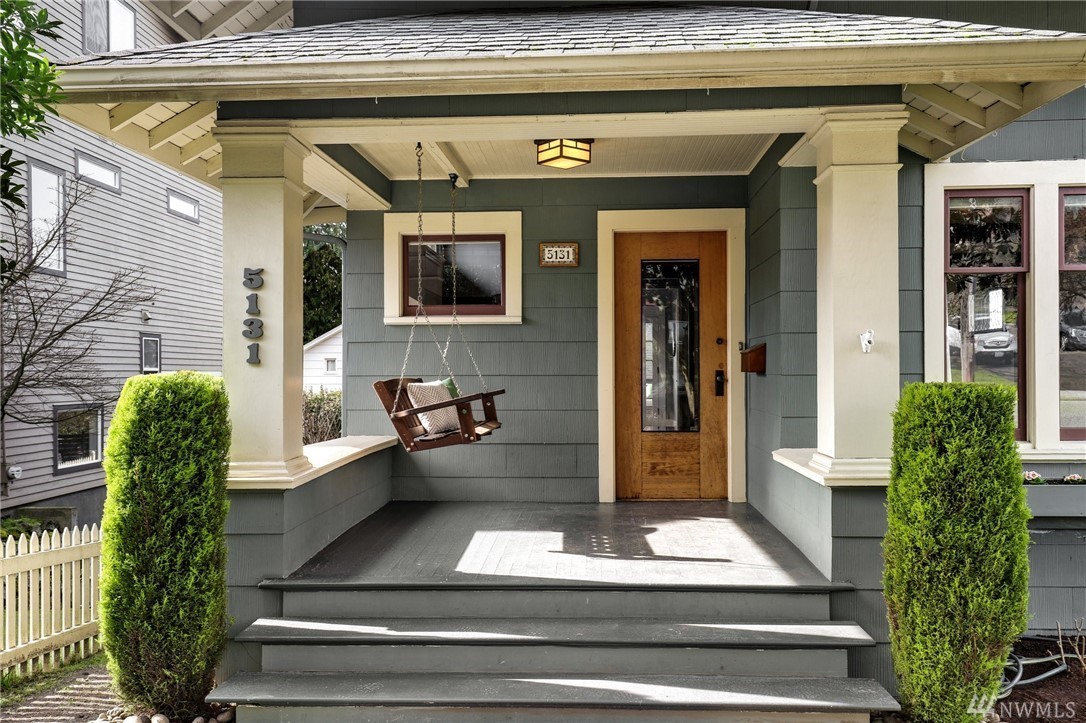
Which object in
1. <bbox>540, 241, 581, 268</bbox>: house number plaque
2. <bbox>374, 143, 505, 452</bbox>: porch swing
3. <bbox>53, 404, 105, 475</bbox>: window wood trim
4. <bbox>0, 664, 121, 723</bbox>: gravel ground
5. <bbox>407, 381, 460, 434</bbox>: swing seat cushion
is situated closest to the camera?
<bbox>0, 664, 121, 723</bbox>: gravel ground

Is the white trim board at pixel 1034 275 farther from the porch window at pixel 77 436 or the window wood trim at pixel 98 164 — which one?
the window wood trim at pixel 98 164

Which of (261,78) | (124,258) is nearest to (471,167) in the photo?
(261,78)

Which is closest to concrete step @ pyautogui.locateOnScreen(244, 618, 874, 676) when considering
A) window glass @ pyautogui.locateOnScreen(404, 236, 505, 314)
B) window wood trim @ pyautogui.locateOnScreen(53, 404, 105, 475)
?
window glass @ pyautogui.locateOnScreen(404, 236, 505, 314)

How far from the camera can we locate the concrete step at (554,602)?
9.99 ft

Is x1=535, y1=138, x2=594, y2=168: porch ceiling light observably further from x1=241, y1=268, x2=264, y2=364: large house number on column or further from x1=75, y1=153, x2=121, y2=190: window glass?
x1=75, y1=153, x2=121, y2=190: window glass

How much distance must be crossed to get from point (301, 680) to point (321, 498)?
1055 mm

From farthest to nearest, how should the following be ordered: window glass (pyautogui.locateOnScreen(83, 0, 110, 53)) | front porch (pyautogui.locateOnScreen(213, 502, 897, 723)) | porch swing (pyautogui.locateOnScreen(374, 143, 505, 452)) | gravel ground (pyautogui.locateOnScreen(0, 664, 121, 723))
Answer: window glass (pyautogui.locateOnScreen(83, 0, 110, 53)) < porch swing (pyautogui.locateOnScreen(374, 143, 505, 452)) < gravel ground (pyautogui.locateOnScreen(0, 664, 121, 723)) < front porch (pyautogui.locateOnScreen(213, 502, 897, 723))

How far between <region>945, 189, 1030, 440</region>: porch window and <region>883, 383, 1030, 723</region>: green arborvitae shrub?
4.86 feet

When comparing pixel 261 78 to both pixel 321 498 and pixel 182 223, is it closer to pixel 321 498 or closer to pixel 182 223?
pixel 321 498

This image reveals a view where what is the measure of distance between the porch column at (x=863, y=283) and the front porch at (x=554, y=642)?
74 centimetres

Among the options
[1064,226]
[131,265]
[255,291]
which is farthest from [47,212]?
[1064,226]

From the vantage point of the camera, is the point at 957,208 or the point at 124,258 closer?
the point at 957,208

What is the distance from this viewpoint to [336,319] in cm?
1598

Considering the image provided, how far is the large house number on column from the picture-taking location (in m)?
3.21
